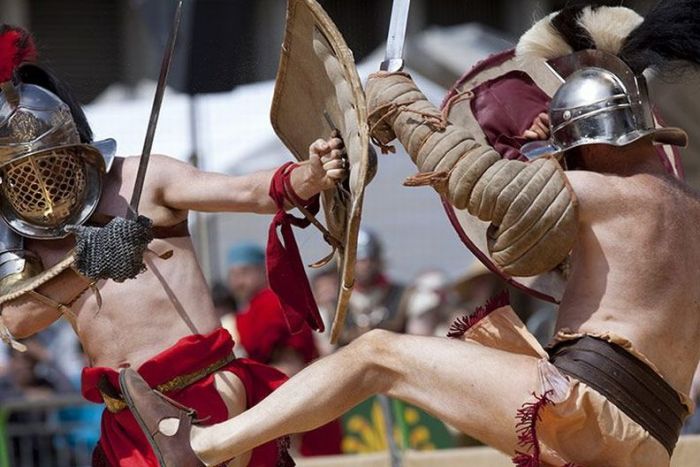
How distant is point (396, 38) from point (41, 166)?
4.18 feet

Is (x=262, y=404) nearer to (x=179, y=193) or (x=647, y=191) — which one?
(x=179, y=193)

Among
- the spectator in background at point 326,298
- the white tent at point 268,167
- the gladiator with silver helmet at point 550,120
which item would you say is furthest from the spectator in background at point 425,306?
the gladiator with silver helmet at point 550,120

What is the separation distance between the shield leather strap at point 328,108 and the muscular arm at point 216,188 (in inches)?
4.6

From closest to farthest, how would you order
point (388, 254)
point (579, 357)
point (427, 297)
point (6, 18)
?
point (579, 357) → point (427, 297) → point (388, 254) → point (6, 18)

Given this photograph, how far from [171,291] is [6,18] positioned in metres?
12.4

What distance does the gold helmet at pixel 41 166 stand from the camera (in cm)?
530

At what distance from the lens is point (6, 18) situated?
17047 mm

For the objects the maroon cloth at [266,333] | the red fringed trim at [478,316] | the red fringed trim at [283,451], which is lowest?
the red fringed trim at [283,451]

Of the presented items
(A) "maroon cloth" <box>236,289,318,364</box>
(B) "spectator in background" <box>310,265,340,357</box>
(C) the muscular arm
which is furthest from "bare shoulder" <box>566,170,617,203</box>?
(B) "spectator in background" <box>310,265,340,357</box>

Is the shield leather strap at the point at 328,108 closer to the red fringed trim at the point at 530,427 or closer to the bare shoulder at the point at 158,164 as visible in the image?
the bare shoulder at the point at 158,164

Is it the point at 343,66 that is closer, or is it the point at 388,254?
the point at 343,66

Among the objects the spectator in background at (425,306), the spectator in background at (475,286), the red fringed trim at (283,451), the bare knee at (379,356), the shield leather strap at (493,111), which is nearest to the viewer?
the bare knee at (379,356)

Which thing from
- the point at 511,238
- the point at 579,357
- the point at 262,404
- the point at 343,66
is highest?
the point at 343,66

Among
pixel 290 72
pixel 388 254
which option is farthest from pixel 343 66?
pixel 388 254
